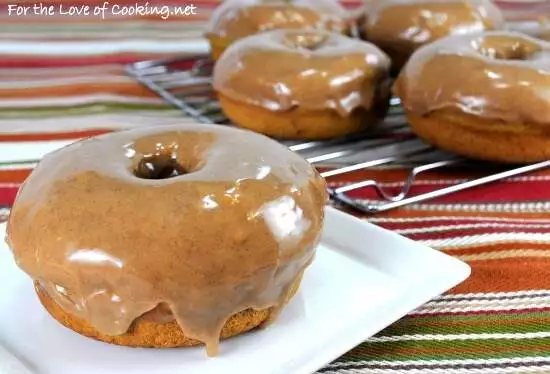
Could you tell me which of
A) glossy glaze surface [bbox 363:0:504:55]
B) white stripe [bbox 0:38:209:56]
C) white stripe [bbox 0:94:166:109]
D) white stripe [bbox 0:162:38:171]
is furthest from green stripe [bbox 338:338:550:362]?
white stripe [bbox 0:38:209:56]

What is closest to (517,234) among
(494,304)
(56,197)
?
(494,304)

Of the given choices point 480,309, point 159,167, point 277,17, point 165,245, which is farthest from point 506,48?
point 165,245

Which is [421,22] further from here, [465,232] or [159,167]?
[159,167]

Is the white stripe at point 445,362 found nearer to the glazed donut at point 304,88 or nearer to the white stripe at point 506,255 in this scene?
the white stripe at point 506,255

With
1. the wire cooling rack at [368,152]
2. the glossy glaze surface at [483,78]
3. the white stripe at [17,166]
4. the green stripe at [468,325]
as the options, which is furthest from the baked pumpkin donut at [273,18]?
the green stripe at [468,325]

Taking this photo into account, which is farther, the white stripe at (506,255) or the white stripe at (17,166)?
the white stripe at (17,166)

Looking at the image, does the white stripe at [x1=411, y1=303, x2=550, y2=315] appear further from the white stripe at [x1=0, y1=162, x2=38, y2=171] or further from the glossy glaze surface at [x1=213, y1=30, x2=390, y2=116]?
the white stripe at [x1=0, y1=162, x2=38, y2=171]

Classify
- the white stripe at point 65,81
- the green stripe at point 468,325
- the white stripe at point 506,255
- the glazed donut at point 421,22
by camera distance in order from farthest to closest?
1. the white stripe at point 65,81
2. the glazed donut at point 421,22
3. the white stripe at point 506,255
4. the green stripe at point 468,325

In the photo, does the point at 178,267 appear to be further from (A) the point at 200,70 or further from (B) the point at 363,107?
(A) the point at 200,70
